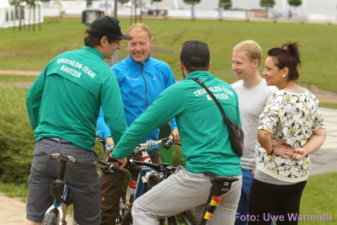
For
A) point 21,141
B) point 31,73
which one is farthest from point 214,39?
point 21,141

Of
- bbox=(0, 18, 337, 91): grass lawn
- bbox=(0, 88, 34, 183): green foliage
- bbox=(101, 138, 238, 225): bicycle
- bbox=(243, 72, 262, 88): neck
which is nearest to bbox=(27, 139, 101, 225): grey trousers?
bbox=(101, 138, 238, 225): bicycle

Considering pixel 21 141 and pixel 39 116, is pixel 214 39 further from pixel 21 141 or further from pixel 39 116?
pixel 39 116

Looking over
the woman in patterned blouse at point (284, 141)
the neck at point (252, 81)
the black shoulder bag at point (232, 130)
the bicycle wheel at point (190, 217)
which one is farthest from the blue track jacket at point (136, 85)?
the black shoulder bag at point (232, 130)

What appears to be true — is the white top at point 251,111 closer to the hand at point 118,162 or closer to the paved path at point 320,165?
the hand at point 118,162

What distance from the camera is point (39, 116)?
539 centimetres

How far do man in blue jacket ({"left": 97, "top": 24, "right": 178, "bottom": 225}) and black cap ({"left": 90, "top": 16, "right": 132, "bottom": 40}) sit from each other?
1.12m

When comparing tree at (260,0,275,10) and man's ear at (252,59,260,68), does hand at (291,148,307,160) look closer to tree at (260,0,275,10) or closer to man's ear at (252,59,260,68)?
man's ear at (252,59,260,68)

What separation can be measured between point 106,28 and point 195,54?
2.53 feet

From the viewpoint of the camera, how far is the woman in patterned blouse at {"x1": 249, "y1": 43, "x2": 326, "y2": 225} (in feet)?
17.4

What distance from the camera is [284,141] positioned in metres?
5.36

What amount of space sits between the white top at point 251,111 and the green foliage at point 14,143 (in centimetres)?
406

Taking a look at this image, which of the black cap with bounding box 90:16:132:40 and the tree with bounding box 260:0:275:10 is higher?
the black cap with bounding box 90:16:132:40

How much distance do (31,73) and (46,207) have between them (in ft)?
82.7

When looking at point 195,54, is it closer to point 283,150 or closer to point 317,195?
point 283,150
